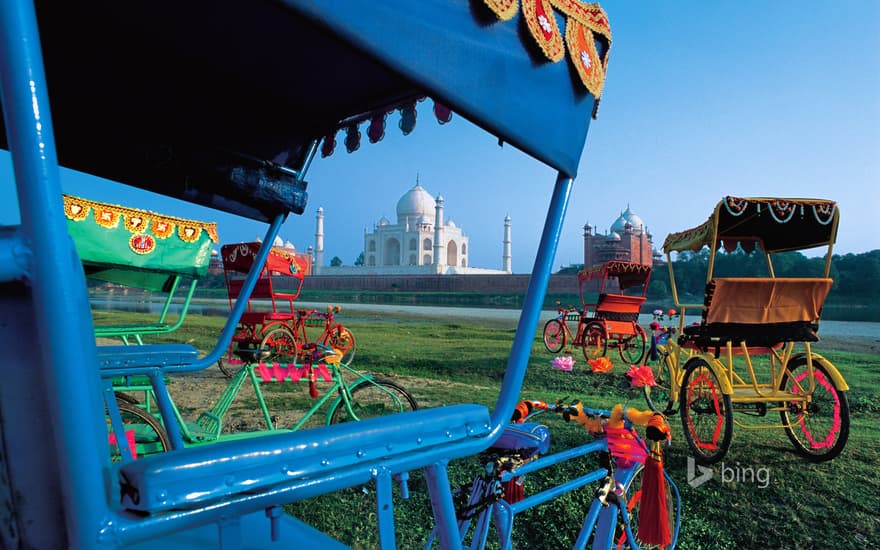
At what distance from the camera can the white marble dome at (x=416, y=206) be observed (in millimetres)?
45062

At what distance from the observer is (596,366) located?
680 cm

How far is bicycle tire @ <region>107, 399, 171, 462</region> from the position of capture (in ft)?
8.66

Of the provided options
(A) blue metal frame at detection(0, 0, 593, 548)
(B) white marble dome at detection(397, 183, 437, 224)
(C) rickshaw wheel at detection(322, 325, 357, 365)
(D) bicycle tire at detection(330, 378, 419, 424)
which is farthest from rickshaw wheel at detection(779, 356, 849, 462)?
(B) white marble dome at detection(397, 183, 437, 224)

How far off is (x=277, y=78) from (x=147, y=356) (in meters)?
1.06

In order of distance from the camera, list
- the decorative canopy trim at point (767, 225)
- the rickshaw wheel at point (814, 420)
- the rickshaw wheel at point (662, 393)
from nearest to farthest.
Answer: the rickshaw wheel at point (814, 420)
the decorative canopy trim at point (767, 225)
the rickshaw wheel at point (662, 393)

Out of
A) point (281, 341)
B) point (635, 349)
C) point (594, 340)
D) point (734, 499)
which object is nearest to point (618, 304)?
point (594, 340)

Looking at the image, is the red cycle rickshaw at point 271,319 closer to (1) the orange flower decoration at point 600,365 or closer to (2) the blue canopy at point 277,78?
(1) the orange flower decoration at point 600,365

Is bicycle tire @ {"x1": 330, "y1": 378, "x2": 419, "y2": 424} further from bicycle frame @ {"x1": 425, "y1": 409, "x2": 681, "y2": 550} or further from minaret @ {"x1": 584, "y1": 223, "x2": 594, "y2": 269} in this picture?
minaret @ {"x1": 584, "y1": 223, "x2": 594, "y2": 269}

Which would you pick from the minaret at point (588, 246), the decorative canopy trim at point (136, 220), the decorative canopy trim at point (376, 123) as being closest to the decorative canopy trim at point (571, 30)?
the decorative canopy trim at point (376, 123)

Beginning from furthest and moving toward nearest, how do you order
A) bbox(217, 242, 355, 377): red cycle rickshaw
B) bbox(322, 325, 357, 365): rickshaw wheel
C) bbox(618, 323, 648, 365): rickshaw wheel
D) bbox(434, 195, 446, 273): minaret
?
1. bbox(434, 195, 446, 273): minaret
2. bbox(618, 323, 648, 365): rickshaw wheel
3. bbox(322, 325, 357, 365): rickshaw wheel
4. bbox(217, 242, 355, 377): red cycle rickshaw

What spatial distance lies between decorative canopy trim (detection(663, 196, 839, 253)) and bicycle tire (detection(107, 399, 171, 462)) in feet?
12.9

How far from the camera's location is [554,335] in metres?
9.09

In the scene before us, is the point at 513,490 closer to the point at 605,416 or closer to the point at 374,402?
the point at 605,416

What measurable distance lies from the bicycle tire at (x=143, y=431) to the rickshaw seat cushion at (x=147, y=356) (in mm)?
831
